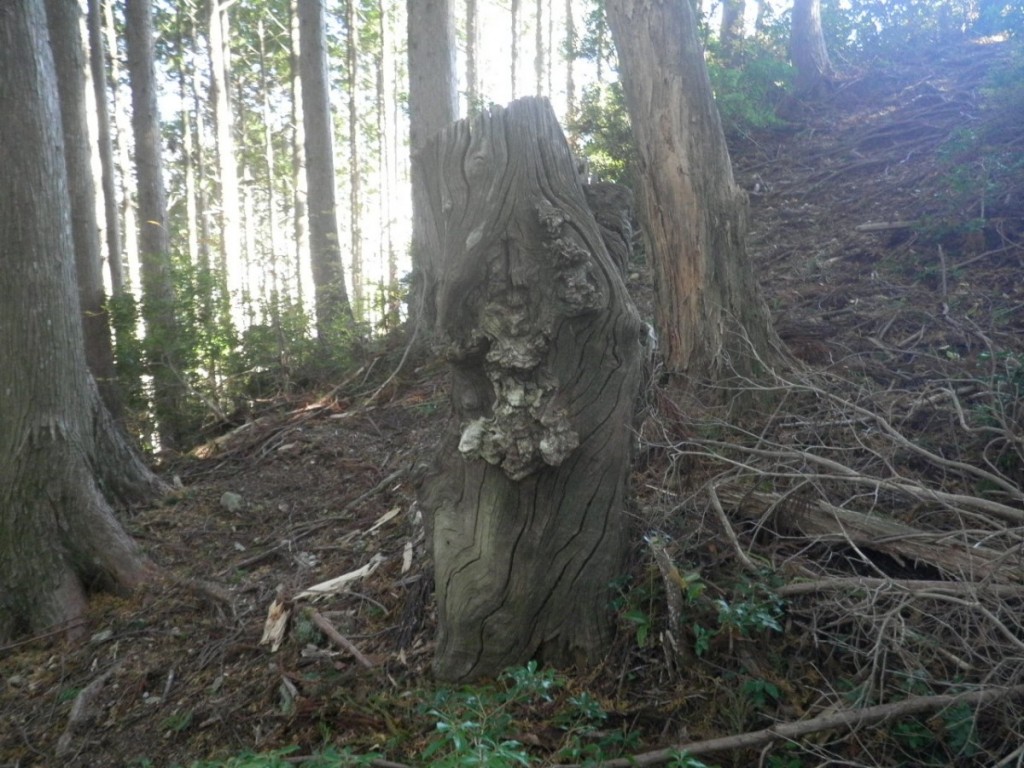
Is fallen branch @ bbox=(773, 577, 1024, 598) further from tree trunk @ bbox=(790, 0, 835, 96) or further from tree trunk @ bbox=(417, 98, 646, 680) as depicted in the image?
tree trunk @ bbox=(790, 0, 835, 96)

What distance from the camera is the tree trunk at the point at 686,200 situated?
5.80 metres

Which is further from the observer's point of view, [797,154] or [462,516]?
[797,154]

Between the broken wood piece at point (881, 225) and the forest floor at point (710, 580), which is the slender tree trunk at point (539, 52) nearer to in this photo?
the broken wood piece at point (881, 225)

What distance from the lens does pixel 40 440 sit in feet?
18.5

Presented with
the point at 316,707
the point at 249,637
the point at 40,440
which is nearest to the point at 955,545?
the point at 316,707

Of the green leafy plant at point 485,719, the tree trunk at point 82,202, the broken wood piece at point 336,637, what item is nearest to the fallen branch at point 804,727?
the green leafy plant at point 485,719

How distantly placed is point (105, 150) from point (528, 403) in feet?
46.3

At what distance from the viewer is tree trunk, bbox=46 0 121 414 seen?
9539 millimetres

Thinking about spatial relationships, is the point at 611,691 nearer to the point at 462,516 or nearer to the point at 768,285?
the point at 462,516

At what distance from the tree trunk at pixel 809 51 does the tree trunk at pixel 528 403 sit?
1052cm

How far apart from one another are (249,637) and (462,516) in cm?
172

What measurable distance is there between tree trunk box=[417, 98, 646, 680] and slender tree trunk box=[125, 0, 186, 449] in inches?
274

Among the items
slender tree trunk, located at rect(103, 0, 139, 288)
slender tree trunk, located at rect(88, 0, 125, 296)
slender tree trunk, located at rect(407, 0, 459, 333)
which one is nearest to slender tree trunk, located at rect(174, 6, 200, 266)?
slender tree trunk, located at rect(103, 0, 139, 288)

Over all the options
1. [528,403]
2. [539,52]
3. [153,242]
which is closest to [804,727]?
[528,403]
